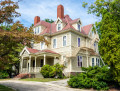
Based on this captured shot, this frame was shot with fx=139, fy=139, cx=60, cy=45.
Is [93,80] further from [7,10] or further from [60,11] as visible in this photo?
[60,11]

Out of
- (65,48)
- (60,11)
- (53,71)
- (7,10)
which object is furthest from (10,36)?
(60,11)

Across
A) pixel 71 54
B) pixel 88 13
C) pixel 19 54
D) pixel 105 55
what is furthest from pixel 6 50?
pixel 19 54

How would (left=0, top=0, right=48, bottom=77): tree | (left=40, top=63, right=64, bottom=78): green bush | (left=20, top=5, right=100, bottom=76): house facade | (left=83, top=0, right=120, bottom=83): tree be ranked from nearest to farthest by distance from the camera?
(left=0, top=0, right=48, bottom=77): tree, (left=83, top=0, right=120, bottom=83): tree, (left=40, top=63, right=64, bottom=78): green bush, (left=20, top=5, right=100, bottom=76): house facade

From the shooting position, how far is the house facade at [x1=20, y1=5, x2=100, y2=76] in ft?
71.3

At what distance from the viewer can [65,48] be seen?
22.3 m

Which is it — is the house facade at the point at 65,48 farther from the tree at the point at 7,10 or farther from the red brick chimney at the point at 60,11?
the tree at the point at 7,10

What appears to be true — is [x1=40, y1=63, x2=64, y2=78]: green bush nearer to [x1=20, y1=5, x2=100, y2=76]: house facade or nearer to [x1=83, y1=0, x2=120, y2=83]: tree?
[x1=20, y1=5, x2=100, y2=76]: house facade

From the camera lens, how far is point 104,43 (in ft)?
36.2

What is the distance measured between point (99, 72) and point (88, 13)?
20.6 ft

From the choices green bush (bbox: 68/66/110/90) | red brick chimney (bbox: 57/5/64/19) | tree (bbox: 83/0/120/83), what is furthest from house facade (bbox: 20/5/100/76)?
tree (bbox: 83/0/120/83)

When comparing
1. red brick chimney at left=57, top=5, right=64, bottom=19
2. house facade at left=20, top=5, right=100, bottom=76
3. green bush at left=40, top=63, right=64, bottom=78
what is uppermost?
red brick chimney at left=57, top=5, right=64, bottom=19

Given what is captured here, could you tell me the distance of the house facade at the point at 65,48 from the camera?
2172 centimetres

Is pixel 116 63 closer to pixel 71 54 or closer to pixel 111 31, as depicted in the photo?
pixel 111 31

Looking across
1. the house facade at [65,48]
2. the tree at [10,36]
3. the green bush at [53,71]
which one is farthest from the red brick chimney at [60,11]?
the tree at [10,36]
